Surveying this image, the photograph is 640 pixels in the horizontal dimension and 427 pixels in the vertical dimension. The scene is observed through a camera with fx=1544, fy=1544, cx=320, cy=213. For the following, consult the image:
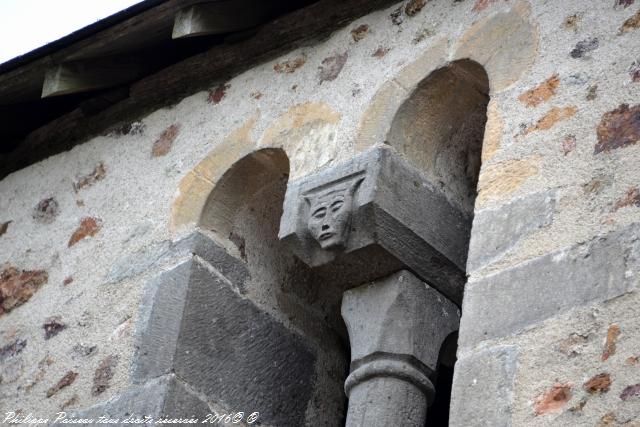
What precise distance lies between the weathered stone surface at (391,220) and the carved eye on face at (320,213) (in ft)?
0.04

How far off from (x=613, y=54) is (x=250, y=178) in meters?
1.47

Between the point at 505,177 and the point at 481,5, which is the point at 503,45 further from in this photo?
the point at 505,177

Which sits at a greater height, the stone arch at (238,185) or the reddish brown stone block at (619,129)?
the stone arch at (238,185)

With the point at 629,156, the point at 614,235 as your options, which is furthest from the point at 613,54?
the point at 614,235

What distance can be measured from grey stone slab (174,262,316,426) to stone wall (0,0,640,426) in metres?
0.01

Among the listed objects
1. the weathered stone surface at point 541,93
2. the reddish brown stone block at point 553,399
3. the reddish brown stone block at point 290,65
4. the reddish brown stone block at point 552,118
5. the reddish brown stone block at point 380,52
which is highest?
the reddish brown stone block at point 290,65

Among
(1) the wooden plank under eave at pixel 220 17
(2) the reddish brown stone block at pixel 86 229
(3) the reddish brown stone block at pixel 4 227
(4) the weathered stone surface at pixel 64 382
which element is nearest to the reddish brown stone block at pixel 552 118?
(1) the wooden plank under eave at pixel 220 17

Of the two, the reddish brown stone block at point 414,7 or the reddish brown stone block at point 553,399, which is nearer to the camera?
the reddish brown stone block at point 553,399

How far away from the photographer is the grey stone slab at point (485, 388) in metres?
3.71

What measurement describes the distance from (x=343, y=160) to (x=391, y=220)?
34 cm

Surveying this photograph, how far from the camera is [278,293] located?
5.20 m

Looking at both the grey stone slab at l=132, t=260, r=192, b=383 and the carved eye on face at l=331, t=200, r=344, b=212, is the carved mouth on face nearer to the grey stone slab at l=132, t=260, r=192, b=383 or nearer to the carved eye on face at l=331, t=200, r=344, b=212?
the carved eye on face at l=331, t=200, r=344, b=212

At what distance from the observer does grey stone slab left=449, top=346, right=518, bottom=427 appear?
3.71 meters

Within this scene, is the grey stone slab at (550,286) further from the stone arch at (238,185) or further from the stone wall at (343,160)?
the stone arch at (238,185)
